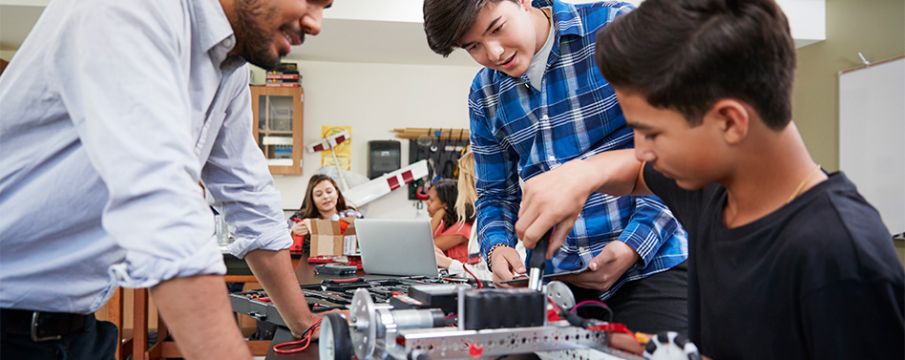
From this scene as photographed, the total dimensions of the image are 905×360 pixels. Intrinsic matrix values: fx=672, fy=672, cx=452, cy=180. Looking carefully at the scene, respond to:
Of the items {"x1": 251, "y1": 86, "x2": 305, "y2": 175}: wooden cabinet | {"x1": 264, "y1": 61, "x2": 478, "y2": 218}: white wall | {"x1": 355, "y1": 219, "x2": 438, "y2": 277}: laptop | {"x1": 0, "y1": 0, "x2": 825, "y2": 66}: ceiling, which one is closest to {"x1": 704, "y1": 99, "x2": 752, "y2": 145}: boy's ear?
{"x1": 355, "y1": 219, "x2": 438, "y2": 277}: laptop

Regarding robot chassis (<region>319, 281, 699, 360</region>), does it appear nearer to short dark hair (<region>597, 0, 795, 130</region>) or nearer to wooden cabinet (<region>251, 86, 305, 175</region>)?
short dark hair (<region>597, 0, 795, 130</region>)

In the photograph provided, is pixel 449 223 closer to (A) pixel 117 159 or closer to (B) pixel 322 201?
(B) pixel 322 201

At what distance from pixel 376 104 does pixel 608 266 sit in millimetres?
4695

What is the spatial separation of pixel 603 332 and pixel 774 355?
188mm

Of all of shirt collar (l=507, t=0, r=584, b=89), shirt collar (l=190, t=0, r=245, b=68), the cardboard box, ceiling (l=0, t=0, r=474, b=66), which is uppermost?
ceiling (l=0, t=0, r=474, b=66)

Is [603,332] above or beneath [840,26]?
beneath

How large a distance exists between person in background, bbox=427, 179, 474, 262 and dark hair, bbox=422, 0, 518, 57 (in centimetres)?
260

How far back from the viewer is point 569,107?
4.39 ft

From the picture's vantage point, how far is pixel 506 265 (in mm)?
1336

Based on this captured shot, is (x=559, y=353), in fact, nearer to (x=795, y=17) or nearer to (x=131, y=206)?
(x=131, y=206)

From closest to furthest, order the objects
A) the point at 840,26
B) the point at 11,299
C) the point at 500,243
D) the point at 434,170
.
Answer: the point at 11,299
the point at 500,243
the point at 840,26
the point at 434,170

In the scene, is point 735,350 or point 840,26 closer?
point 735,350

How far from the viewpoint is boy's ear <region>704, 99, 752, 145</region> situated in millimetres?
724

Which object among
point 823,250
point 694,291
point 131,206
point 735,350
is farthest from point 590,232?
point 131,206
